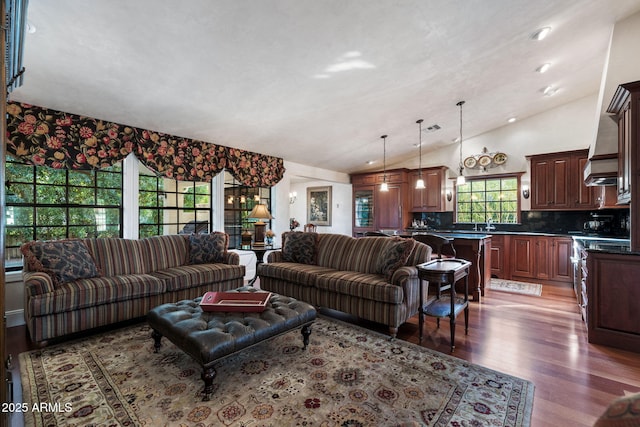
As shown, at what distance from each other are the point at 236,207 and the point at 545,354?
4844 millimetres

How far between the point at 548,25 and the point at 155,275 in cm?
515

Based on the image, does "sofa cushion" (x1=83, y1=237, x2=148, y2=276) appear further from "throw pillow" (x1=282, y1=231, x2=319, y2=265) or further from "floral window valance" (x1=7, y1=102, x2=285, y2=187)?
"throw pillow" (x1=282, y1=231, x2=319, y2=265)

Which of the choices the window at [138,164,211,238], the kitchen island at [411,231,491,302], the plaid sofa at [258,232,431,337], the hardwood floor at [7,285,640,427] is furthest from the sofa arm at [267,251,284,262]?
the kitchen island at [411,231,491,302]

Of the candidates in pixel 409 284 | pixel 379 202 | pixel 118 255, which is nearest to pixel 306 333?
pixel 409 284

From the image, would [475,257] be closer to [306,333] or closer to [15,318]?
A: [306,333]

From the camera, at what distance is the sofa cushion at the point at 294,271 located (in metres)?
3.53

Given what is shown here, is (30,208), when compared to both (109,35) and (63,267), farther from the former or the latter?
(109,35)

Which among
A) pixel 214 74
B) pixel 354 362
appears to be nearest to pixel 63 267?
pixel 214 74

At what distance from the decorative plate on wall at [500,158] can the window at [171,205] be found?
Result: 228 inches

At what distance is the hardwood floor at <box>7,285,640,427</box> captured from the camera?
73.9 inches

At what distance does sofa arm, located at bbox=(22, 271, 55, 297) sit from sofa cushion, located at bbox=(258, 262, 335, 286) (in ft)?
7.20

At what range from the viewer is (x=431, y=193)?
22.4ft

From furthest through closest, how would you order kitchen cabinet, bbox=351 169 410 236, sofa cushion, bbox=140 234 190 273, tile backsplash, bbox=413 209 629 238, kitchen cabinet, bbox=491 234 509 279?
kitchen cabinet, bbox=351 169 410 236 < kitchen cabinet, bbox=491 234 509 279 < tile backsplash, bbox=413 209 629 238 < sofa cushion, bbox=140 234 190 273

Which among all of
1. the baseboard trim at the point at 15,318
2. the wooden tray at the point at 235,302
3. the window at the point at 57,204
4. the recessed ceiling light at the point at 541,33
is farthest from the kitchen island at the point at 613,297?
the baseboard trim at the point at 15,318
